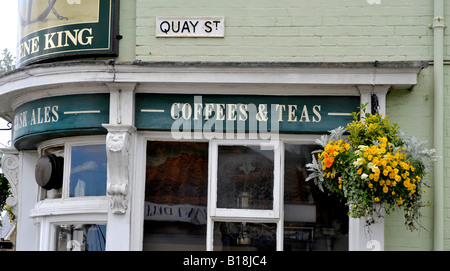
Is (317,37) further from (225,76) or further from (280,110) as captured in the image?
(225,76)

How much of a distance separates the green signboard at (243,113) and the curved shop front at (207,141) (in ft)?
0.03

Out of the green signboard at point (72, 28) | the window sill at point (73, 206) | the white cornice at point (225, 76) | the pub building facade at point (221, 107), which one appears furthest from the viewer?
the green signboard at point (72, 28)

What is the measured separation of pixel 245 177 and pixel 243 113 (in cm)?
66

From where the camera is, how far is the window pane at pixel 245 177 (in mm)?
7777

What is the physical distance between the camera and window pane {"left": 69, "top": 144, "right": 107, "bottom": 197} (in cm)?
818

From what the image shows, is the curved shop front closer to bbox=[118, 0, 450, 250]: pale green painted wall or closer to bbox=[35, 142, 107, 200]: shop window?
bbox=[35, 142, 107, 200]: shop window

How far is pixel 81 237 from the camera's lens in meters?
8.19

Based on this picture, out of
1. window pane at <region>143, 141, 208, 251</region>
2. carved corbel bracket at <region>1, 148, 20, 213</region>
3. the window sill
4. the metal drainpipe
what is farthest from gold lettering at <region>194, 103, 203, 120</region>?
carved corbel bracket at <region>1, 148, 20, 213</region>

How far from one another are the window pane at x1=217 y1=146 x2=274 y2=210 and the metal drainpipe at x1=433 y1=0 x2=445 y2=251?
163 cm

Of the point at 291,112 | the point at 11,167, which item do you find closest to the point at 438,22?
the point at 291,112

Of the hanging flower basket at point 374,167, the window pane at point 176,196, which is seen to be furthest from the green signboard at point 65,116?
the hanging flower basket at point 374,167

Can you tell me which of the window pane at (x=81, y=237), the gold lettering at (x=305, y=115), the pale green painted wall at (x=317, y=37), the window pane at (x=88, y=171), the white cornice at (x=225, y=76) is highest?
the pale green painted wall at (x=317, y=37)

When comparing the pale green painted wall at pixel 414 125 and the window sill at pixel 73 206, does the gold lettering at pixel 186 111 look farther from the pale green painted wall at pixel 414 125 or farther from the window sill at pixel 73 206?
the pale green painted wall at pixel 414 125
